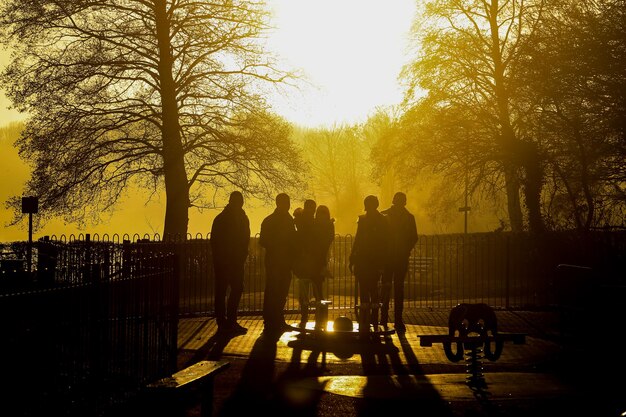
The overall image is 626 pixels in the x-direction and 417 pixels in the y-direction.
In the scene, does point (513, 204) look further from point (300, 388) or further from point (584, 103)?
point (300, 388)

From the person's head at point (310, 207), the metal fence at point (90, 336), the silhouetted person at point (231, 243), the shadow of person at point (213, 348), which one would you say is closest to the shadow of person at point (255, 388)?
the shadow of person at point (213, 348)

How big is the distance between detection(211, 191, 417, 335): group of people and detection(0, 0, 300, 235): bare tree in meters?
14.3

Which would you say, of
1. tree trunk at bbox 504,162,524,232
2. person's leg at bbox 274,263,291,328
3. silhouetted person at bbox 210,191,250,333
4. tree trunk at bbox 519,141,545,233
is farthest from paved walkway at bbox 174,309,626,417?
tree trunk at bbox 504,162,524,232

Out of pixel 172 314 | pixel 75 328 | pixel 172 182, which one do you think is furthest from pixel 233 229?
pixel 172 182

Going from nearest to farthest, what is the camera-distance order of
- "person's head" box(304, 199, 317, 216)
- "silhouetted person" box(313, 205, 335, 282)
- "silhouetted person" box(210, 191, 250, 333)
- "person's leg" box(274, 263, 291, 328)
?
"person's leg" box(274, 263, 291, 328) → "silhouetted person" box(210, 191, 250, 333) → "silhouetted person" box(313, 205, 335, 282) → "person's head" box(304, 199, 317, 216)

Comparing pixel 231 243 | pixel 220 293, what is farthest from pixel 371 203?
pixel 220 293

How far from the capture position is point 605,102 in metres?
24.6

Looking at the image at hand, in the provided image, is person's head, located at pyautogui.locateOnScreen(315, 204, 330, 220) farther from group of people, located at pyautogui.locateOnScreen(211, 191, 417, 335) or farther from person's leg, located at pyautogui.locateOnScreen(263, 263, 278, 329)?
person's leg, located at pyautogui.locateOnScreen(263, 263, 278, 329)

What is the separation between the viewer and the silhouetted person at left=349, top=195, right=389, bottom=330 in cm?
1577

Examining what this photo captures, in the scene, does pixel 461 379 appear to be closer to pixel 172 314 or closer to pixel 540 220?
pixel 172 314

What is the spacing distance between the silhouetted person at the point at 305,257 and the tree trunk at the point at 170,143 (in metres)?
14.0

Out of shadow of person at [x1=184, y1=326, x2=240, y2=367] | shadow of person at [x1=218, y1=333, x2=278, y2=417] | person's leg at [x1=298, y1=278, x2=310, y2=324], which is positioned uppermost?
person's leg at [x1=298, y1=278, x2=310, y2=324]

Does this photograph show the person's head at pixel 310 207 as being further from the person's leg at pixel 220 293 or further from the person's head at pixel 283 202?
the person's leg at pixel 220 293

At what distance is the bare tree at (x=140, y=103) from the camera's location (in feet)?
97.9
